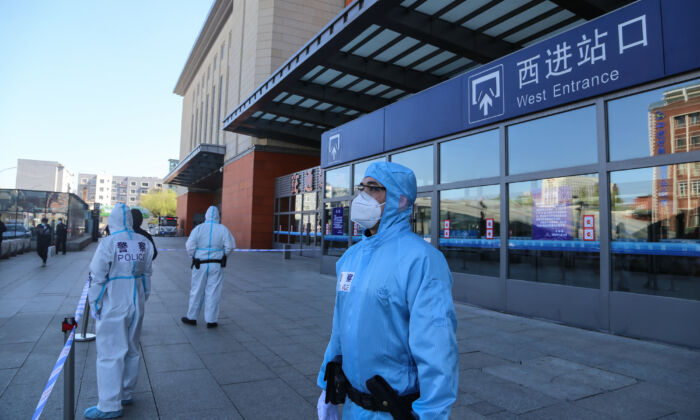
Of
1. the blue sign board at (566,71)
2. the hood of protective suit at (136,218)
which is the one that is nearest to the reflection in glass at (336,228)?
the blue sign board at (566,71)

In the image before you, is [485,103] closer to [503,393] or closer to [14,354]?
[503,393]

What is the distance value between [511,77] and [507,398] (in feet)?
19.0

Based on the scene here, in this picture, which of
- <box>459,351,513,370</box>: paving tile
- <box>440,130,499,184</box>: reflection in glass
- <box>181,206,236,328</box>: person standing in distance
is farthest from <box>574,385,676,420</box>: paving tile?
<box>181,206,236,328</box>: person standing in distance

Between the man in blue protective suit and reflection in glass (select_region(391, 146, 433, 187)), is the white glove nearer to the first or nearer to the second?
the man in blue protective suit

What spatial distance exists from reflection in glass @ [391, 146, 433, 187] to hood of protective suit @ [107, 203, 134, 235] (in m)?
6.78

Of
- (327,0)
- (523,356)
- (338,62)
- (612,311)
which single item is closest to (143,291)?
(523,356)

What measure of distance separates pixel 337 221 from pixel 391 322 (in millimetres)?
11365

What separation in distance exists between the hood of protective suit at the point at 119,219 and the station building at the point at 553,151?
20.2 ft

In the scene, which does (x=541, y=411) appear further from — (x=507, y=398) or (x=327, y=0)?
(x=327, y=0)

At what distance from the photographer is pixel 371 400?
1.64 m

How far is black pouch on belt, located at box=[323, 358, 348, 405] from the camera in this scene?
1.79 metres

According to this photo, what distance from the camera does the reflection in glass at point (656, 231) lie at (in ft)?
17.6

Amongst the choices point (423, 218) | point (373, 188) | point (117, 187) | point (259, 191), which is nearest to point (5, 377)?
point (373, 188)

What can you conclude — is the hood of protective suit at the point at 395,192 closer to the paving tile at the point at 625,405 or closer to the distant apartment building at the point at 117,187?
the paving tile at the point at 625,405
